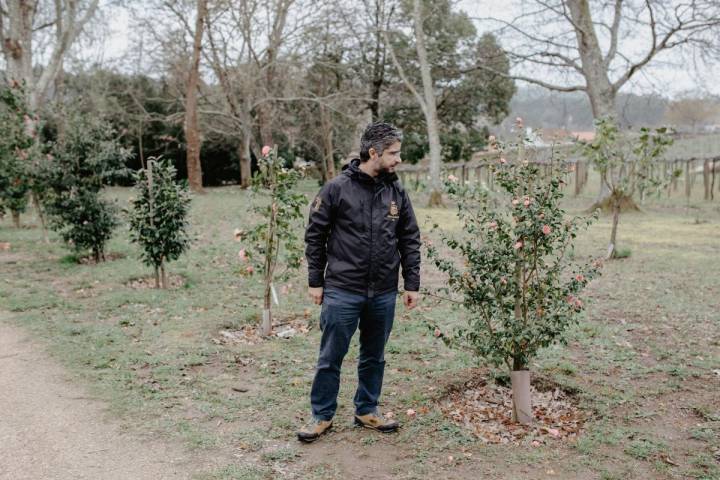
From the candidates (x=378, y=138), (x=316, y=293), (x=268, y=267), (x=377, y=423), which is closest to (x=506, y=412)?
(x=377, y=423)

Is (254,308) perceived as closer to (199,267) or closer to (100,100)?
(199,267)

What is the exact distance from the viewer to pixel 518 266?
404 cm

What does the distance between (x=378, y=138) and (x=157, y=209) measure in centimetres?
511

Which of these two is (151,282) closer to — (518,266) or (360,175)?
(360,175)

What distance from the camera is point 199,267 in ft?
32.7

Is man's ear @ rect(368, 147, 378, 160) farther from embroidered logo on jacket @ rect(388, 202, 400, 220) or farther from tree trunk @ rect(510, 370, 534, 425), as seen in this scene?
tree trunk @ rect(510, 370, 534, 425)

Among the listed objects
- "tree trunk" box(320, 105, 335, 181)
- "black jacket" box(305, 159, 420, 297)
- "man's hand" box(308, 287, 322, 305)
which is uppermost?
"tree trunk" box(320, 105, 335, 181)

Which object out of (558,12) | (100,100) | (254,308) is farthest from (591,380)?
(100,100)

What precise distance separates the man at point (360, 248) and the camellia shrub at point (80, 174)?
6.55 m

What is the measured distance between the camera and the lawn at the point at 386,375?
373cm

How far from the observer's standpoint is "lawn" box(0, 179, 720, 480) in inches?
147

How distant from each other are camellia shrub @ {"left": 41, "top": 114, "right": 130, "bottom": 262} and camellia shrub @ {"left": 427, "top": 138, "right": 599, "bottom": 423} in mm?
6914

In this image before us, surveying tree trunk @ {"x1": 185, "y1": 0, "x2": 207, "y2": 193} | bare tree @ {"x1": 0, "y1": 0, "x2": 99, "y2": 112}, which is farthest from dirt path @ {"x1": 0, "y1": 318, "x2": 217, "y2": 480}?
tree trunk @ {"x1": 185, "y1": 0, "x2": 207, "y2": 193}

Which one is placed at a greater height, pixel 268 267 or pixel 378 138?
pixel 378 138
